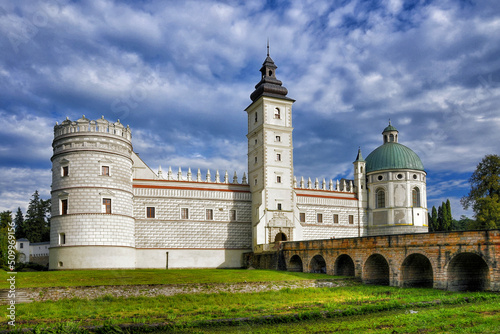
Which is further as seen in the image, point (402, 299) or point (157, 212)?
point (157, 212)

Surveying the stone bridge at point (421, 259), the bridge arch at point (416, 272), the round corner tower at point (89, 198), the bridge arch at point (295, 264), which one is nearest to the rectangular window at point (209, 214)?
the round corner tower at point (89, 198)

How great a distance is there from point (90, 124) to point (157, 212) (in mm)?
11664

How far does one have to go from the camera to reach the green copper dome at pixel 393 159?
61500 millimetres

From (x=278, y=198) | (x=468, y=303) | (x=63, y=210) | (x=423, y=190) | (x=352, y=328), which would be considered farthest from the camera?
(x=423, y=190)

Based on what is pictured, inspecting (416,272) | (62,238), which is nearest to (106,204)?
(62,238)

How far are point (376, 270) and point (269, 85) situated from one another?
2749 centimetres

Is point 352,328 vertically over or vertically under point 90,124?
under

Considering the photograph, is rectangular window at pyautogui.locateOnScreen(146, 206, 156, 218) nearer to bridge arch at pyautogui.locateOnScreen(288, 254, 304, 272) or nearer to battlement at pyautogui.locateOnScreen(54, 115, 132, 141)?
battlement at pyautogui.locateOnScreen(54, 115, 132, 141)

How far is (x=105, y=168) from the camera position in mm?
44344

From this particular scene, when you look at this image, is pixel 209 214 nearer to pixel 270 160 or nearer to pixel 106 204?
pixel 270 160

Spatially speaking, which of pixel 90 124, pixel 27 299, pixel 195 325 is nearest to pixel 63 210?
pixel 90 124

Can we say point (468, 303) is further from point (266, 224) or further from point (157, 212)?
point (157, 212)

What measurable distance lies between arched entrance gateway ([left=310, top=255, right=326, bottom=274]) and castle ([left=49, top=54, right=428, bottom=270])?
6.46 meters

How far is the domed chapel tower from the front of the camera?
5972cm
